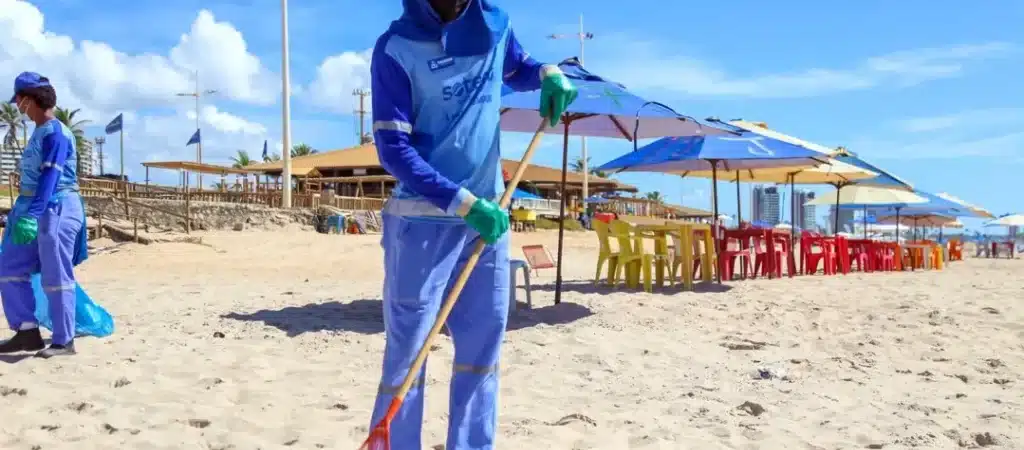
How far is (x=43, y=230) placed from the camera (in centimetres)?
427

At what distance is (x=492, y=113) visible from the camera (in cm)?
227

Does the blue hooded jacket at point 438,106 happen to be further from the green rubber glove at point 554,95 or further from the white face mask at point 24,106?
the white face mask at point 24,106

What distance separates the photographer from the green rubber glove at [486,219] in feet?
6.81

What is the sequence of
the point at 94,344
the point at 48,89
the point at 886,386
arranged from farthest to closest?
the point at 94,344, the point at 48,89, the point at 886,386

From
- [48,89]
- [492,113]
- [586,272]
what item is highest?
[48,89]

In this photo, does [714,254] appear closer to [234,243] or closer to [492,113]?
[492,113]

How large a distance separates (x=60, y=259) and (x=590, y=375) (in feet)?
9.46

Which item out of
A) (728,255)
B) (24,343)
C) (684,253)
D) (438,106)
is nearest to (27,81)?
(24,343)

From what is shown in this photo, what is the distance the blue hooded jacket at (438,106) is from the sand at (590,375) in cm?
123

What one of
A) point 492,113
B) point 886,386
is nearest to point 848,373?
point 886,386

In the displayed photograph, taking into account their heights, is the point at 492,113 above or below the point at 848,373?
above

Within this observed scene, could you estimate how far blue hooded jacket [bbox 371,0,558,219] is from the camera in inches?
81.4

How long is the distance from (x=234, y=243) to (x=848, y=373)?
13720 mm

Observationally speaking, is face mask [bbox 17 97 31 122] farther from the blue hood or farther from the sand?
the blue hood
